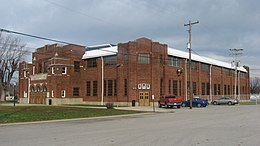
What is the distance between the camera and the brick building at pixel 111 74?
169 feet

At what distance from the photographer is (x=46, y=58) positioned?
62.3m

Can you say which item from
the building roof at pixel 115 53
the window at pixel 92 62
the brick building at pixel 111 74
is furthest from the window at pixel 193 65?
the window at pixel 92 62

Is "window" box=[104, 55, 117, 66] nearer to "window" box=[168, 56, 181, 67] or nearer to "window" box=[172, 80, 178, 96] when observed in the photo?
"window" box=[168, 56, 181, 67]

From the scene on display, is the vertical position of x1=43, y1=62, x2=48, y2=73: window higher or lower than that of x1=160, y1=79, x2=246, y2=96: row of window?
higher

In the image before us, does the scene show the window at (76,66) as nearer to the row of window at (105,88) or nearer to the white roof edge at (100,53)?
the white roof edge at (100,53)

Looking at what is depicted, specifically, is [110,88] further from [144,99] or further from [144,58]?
[144,58]

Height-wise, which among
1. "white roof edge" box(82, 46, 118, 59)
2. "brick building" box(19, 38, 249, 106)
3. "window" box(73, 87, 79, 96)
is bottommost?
"window" box(73, 87, 79, 96)

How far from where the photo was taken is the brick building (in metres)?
51.4

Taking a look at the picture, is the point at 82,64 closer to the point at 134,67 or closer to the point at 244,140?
the point at 134,67

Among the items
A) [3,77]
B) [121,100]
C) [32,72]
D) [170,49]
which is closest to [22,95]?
[32,72]

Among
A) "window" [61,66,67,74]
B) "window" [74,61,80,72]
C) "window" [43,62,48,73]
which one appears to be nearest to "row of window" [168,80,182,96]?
"window" [74,61,80,72]

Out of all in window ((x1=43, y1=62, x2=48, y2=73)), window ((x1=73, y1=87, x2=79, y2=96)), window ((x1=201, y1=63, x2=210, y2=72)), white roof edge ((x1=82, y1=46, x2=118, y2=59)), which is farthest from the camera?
window ((x1=201, y1=63, x2=210, y2=72))

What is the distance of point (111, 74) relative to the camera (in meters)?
53.4

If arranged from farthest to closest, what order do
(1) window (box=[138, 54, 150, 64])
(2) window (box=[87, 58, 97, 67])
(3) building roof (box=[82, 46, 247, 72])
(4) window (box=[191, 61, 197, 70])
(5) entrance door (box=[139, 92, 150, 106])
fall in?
(4) window (box=[191, 61, 197, 70]) → (2) window (box=[87, 58, 97, 67]) → (3) building roof (box=[82, 46, 247, 72]) → (1) window (box=[138, 54, 150, 64]) → (5) entrance door (box=[139, 92, 150, 106])
